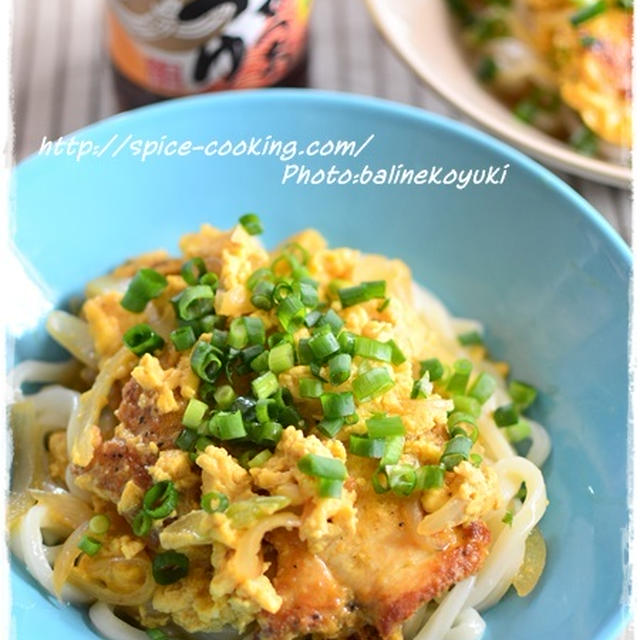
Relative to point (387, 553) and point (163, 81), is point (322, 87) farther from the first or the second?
point (387, 553)

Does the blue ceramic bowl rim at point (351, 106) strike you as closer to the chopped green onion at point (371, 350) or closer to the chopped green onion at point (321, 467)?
the chopped green onion at point (371, 350)

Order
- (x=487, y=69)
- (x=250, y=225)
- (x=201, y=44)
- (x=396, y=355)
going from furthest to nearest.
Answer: (x=487, y=69), (x=201, y=44), (x=250, y=225), (x=396, y=355)

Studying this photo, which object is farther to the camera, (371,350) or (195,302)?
(195,302)

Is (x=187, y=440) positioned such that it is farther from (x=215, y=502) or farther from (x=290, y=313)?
(x=290, y=313)

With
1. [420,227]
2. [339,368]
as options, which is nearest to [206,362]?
[339,368]

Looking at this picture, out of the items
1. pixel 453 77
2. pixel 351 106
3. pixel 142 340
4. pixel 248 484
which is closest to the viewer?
pixel 248 484

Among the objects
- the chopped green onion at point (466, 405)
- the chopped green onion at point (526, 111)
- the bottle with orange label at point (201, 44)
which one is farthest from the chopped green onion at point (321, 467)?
the chopped green onion at point (526, 111)

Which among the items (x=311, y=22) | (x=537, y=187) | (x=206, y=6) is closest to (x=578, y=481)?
(x=537, y=187)
